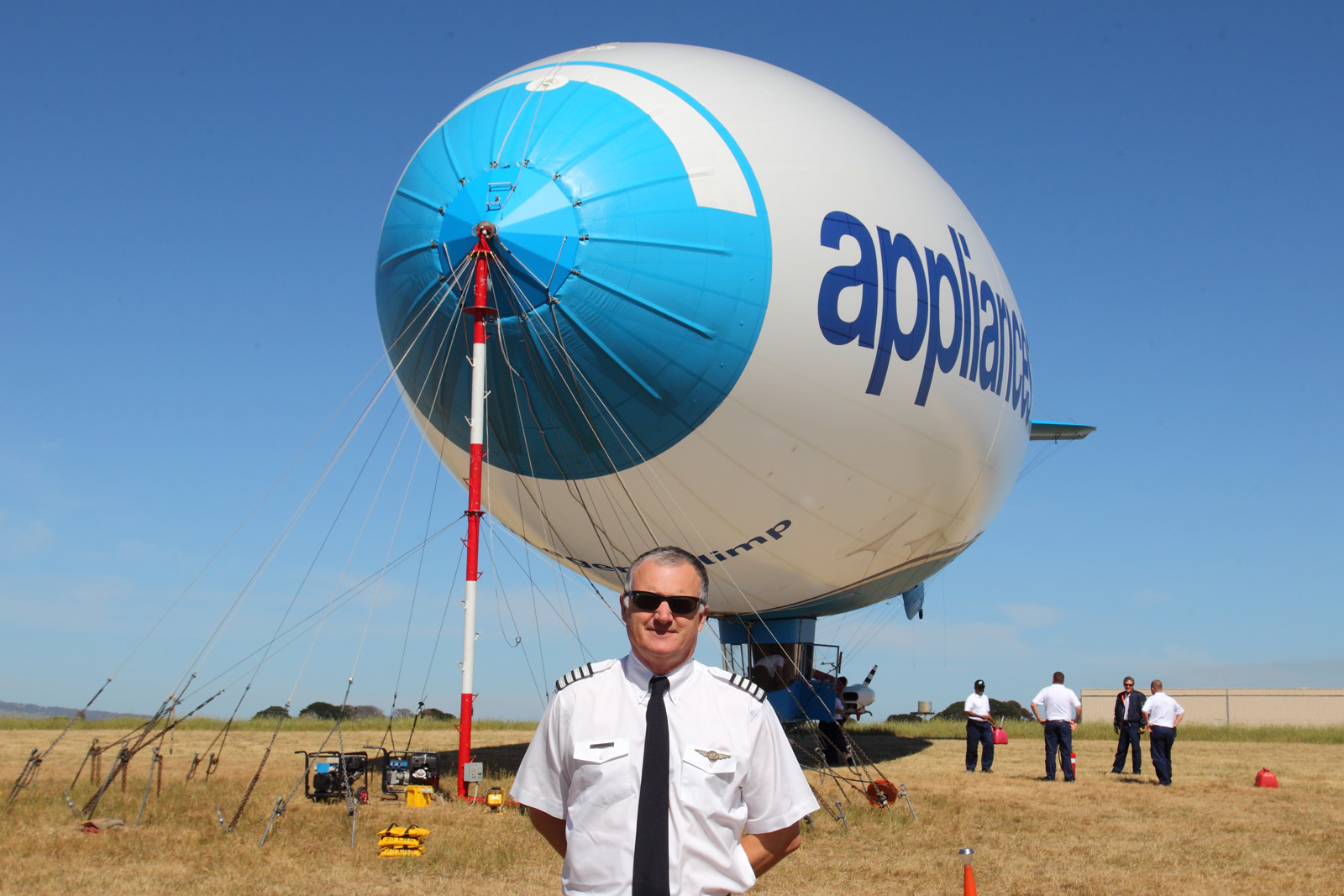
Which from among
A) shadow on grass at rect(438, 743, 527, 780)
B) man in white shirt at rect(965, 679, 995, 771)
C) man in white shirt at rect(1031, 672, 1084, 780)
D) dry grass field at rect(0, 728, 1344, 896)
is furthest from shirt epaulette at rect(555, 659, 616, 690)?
man in white shirt at rect(965, 679, 995, 771)

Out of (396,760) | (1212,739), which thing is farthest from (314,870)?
(1212,739)

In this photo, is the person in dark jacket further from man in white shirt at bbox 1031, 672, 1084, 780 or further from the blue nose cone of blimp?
the blue nose cone of blimp

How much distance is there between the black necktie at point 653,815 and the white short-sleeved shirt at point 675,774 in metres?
0.05

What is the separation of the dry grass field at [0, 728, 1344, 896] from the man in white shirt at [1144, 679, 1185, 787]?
0.32 meters

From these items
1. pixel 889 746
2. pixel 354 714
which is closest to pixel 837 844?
pixel 889 746

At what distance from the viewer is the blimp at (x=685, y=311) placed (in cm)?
1026

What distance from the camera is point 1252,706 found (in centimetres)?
3659

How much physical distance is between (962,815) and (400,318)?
8.22 metres

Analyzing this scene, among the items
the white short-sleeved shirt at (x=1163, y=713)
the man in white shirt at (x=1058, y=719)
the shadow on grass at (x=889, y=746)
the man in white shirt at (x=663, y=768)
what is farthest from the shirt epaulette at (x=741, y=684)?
the shadow on grass at (x=889, y=746)

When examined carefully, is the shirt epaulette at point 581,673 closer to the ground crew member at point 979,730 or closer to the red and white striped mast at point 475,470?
the red and white striped mast at point 475,470

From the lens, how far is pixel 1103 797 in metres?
13.0

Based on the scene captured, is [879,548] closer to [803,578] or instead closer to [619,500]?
[803,578]

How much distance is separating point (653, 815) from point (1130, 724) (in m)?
15.0

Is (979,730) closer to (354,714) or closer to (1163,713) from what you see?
(1163,713)
